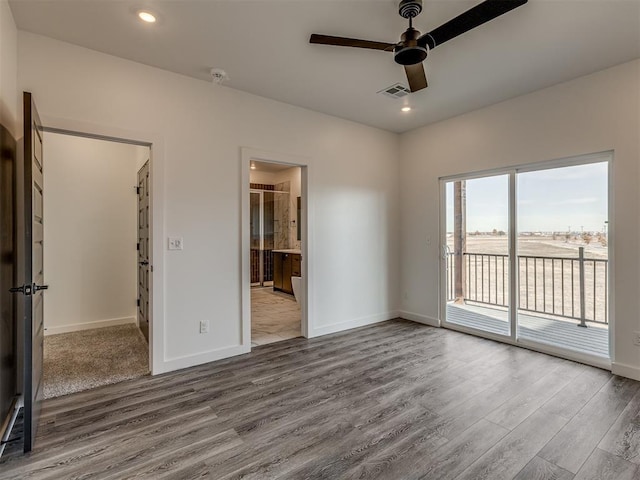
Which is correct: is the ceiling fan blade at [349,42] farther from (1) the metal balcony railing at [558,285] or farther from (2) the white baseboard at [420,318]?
(2) the white baseboard at [420,318]

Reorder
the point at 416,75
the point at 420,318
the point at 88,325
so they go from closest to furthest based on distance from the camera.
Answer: the point at 416,75 < the point at 88,325 < the point at 420,318

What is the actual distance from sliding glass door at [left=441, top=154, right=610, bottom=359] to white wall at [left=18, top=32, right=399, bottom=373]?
1243mm

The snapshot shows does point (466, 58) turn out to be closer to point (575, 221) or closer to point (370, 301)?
point (575, 221)

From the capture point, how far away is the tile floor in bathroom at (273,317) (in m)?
4.05

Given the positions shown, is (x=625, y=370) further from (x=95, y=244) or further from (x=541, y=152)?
(x=95, y=244)

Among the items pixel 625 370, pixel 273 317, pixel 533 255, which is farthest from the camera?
pixel 273 317

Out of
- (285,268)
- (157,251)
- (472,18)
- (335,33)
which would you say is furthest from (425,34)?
(285,268)

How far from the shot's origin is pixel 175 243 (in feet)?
9.98

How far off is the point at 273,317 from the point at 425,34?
4112 millimetres

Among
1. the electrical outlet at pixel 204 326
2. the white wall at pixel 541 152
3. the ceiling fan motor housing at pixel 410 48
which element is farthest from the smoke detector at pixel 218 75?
the white wall at pixel 541 152

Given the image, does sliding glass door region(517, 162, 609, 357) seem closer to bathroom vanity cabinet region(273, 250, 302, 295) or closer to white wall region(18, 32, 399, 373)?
white wall region(18, 32, 399, 373)

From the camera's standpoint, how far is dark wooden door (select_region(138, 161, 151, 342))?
3.65 m

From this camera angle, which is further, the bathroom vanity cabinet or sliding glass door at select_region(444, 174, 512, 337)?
the bathroom vanity cabinet

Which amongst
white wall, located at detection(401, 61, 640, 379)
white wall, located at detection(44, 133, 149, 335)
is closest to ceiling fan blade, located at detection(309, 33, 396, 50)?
white wall, located at detection(401, 61, 640, 379)
